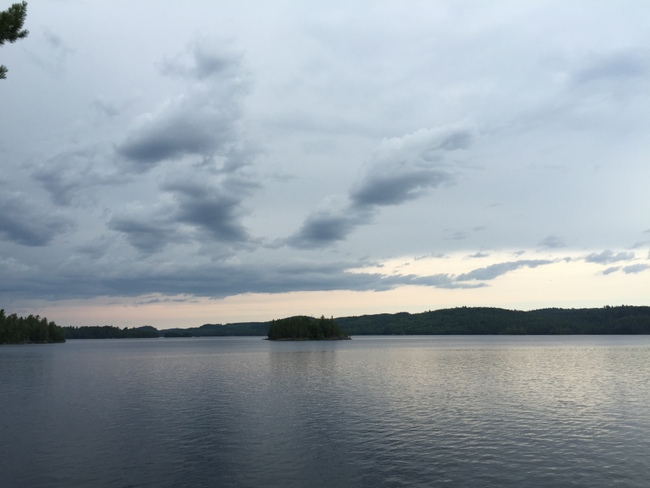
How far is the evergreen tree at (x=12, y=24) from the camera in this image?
25.2 metres

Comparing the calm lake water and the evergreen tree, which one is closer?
the evergreen tree

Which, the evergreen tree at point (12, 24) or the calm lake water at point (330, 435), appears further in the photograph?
the calm lake water at point (330, 435)

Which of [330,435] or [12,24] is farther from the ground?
[12,24]

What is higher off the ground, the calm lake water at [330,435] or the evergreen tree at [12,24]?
the evergreen tree at [12,24]

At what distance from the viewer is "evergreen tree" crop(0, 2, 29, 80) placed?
2523 centimetres

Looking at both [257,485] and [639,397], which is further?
[639,397]

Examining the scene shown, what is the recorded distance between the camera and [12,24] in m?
25.6

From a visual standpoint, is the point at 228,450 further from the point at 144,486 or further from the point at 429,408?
the point at 429,408

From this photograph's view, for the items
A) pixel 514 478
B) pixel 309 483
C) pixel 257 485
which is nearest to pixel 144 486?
pixel 257 485

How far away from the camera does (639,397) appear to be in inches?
2660

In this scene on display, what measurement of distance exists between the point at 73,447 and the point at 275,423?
18.7 meters

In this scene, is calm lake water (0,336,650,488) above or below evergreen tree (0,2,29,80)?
below

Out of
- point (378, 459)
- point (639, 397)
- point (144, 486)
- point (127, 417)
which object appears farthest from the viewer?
point (639, 397)

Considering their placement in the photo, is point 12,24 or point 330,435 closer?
point 12,24
